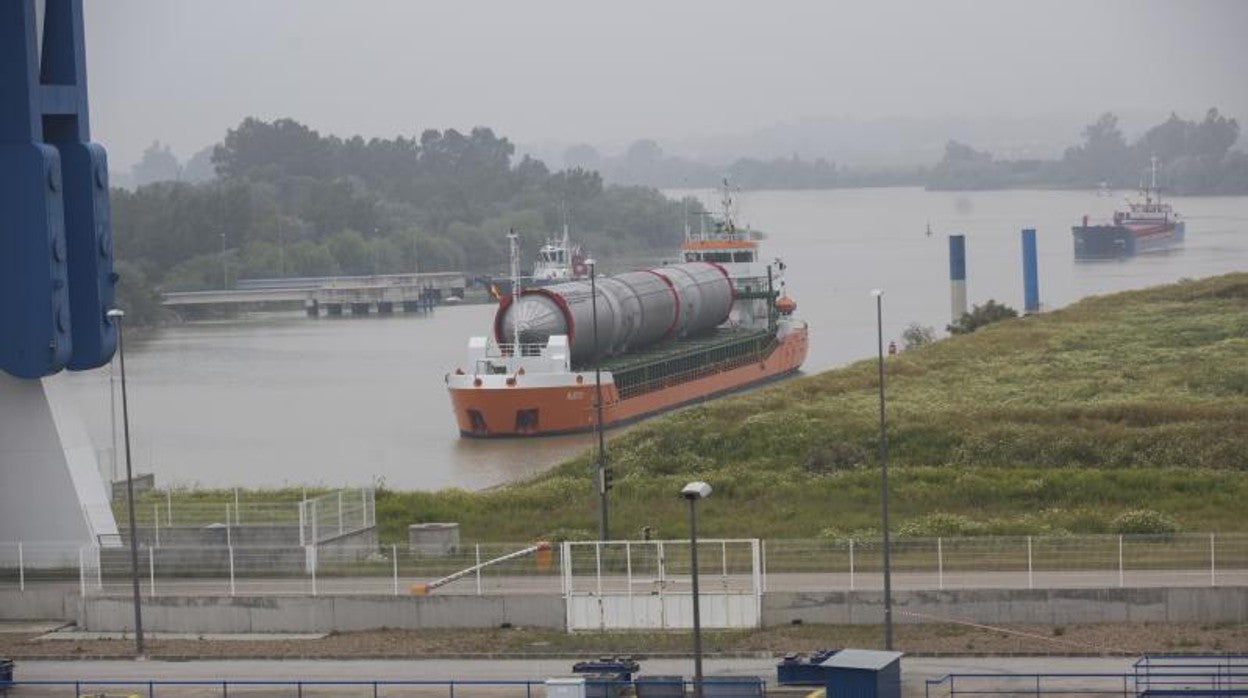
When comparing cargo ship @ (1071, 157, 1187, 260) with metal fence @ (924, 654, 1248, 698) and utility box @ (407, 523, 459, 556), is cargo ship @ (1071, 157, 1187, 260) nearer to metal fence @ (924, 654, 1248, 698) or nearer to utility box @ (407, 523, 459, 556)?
utility box @ (407, 523, 459, 556)

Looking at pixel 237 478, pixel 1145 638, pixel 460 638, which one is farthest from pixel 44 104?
pixel 237 478

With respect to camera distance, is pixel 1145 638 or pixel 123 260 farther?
pixel 123 260

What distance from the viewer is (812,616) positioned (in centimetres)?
1888

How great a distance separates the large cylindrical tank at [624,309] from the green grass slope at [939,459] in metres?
6.86

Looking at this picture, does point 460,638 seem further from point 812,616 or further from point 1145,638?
point 1145,638

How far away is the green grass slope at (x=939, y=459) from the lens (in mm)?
24109

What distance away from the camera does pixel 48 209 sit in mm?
21188

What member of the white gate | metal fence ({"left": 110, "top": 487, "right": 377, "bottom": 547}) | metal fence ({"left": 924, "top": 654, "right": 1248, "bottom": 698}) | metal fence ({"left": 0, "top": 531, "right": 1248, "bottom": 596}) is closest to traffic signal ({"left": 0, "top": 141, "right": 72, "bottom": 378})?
metal fence ({"left": 0, "top": 531, "right": 1248, "bottom": 596})

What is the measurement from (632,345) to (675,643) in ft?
103

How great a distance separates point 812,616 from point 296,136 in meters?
130

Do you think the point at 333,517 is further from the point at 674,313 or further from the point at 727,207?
the point at 727,207

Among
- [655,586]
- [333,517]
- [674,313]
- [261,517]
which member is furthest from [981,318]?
[655,586]

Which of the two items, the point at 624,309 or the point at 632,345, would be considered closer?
the point at 624,309

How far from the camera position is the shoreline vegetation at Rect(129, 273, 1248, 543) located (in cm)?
2395
